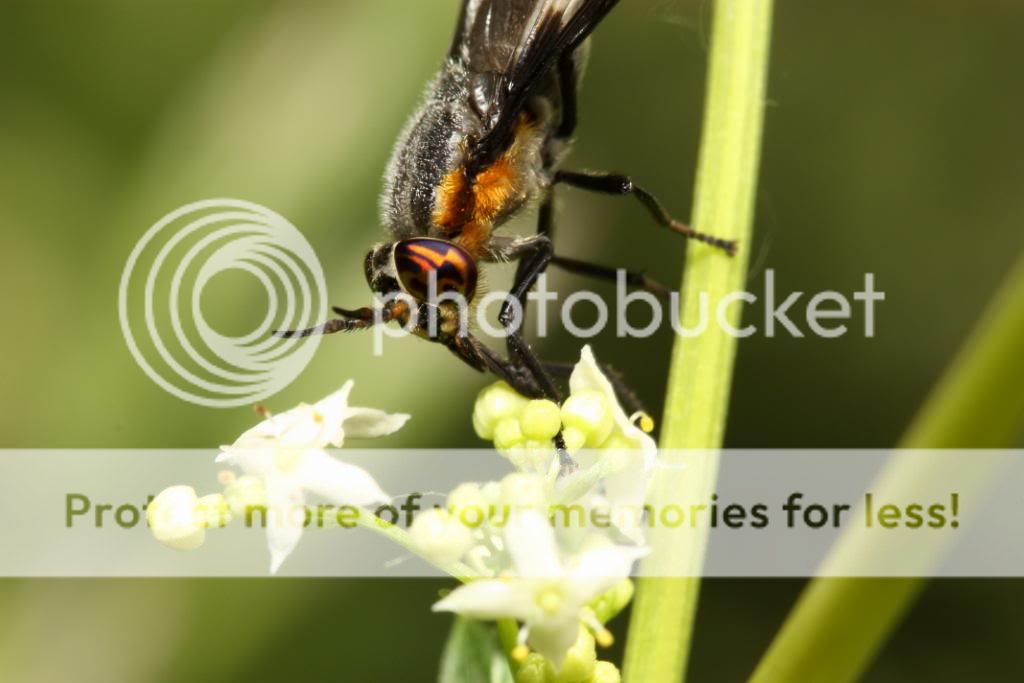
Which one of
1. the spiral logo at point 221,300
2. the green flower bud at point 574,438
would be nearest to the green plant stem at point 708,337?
the green flower bud at point 574,438

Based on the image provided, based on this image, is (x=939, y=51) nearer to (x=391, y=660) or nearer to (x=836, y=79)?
(x=836, y=79)

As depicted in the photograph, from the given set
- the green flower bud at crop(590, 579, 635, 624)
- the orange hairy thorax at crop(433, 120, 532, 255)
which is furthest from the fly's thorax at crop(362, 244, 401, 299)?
the green flower bud at crop(590, 579, 635, 624)

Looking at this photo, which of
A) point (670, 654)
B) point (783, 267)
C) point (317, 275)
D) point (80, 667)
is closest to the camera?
point (670, 654)

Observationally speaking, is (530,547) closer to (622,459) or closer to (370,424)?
(622,459)

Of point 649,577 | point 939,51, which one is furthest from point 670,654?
point 939,51

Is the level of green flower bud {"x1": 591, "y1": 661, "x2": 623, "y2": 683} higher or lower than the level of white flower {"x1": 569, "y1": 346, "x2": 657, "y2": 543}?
lower
